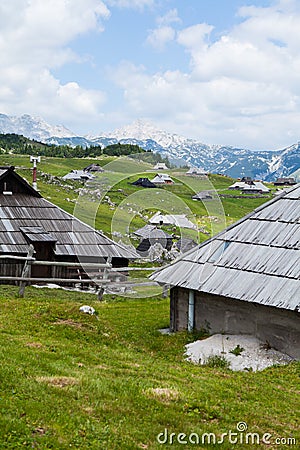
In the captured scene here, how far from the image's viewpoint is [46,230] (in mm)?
34250

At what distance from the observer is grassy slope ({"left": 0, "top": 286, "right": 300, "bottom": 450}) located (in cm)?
825

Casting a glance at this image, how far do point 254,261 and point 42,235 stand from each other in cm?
1805

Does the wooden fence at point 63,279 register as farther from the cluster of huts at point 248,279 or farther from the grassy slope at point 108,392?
the grassy slope at point 108,392

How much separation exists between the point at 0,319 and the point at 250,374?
6096 mm

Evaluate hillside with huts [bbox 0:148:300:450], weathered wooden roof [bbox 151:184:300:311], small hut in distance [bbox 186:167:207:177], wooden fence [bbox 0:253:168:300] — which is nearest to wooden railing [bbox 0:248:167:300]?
wooden fence [bbox 0:253:168:300]

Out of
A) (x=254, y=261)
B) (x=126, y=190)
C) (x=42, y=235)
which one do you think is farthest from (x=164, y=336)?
(x=126, y=190)

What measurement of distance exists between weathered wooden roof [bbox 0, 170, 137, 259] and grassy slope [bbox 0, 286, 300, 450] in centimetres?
1696

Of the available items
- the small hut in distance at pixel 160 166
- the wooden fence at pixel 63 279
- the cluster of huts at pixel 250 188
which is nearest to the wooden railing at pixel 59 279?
the wooden fence at pixel 63 279

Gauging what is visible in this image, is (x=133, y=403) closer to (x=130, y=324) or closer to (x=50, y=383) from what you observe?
(x=50, y=383)

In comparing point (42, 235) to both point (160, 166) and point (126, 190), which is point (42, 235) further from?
point (126, 190)

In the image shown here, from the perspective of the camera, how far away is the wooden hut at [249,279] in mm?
15859

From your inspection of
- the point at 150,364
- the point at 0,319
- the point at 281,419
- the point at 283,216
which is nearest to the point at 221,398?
the point at 281,419

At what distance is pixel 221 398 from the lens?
35.0 feet

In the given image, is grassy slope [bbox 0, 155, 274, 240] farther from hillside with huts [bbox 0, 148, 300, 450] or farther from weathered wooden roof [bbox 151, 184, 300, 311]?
weathered wooden roof [bbox 151, 184, 300, 311]
